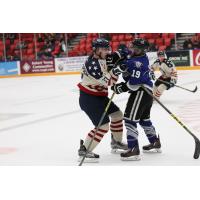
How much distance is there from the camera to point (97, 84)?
3.45m

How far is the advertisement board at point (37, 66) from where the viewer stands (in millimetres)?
12625

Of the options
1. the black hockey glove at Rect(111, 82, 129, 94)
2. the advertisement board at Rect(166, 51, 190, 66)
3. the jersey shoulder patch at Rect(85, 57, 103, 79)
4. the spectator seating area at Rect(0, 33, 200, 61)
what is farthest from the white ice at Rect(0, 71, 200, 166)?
the advertisement board at Rect(166, 51, 190, 66)

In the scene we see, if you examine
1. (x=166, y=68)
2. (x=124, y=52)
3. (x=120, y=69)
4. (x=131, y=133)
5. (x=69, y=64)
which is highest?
(x=124, y=52)

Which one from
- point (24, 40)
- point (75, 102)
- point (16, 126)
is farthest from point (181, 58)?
point (16, 126)

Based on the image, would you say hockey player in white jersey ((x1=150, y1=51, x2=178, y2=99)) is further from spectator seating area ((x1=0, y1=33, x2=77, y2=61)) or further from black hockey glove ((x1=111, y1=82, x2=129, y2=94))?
spectator seating area ((x1=0, y1=33, x2=77, y2=61))

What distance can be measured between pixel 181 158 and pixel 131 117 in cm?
49

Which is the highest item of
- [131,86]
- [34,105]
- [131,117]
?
[131,86]

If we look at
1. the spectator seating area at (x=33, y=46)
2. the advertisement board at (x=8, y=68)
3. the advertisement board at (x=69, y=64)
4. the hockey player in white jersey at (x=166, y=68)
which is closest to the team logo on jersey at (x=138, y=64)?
the hockey player in white jersey at (x=166, y=68)

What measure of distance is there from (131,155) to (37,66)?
31.6 feet

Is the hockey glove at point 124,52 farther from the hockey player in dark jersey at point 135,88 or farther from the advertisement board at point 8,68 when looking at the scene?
the advertisement board at point 8,68

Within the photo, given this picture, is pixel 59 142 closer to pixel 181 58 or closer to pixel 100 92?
pixel 100 92

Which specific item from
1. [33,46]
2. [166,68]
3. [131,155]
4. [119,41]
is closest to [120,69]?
[131,155]

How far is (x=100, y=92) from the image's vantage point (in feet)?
11.4

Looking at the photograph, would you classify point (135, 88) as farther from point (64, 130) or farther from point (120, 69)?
point (64, 130)
